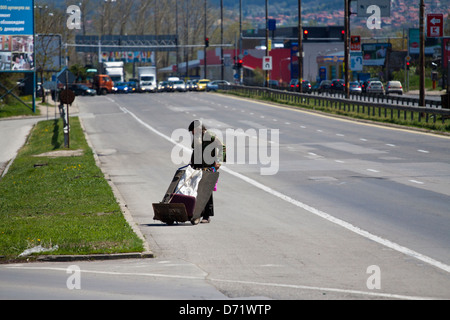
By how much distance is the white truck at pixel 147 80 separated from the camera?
103 meters

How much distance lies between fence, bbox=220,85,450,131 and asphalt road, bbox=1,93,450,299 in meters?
5.72

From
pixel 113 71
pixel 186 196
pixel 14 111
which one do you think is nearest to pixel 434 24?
pixel 14 111

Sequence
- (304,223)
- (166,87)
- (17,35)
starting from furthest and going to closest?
(166,87), (17,35), (304,223)

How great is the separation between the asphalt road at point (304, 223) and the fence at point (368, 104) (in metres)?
5.72

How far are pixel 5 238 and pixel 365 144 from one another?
20.8 metres

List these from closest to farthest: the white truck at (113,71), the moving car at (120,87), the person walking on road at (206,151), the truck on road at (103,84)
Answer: the person walking on road at (206,151) → the truck on road at (103,84) → the moving car at (120,87) → the white truck at (113,71)

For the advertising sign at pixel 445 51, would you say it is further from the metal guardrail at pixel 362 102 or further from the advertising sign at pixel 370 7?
the advertising sign at pixel 370 7

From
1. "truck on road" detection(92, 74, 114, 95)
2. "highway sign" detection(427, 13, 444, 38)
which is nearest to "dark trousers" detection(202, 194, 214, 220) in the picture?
"highway sign" detection(427, 13, 444, 38)

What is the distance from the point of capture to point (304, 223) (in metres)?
14.7

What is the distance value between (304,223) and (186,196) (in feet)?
7.18

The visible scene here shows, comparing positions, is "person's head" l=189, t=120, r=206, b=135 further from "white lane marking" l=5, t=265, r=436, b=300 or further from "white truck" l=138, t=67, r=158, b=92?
"white truck" l=138, t=67, r=158, b=92

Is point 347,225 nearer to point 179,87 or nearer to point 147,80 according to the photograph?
point 179,87

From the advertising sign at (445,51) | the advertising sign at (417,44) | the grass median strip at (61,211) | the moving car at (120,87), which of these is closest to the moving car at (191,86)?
the moving car at (120,87)

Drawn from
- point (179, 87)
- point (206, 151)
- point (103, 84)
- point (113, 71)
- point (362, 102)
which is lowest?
point (206, 151)
